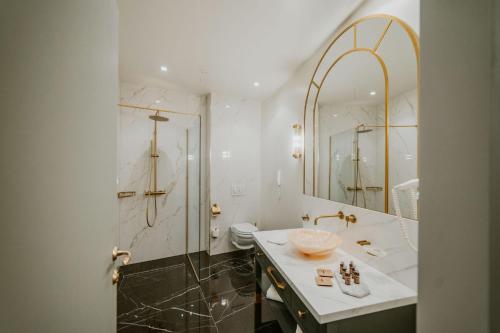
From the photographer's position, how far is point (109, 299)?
2.65ft

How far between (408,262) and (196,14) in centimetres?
217

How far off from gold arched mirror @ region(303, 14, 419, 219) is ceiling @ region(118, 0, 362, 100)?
0.95 ft

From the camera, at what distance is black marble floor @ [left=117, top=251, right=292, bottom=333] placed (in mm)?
1690

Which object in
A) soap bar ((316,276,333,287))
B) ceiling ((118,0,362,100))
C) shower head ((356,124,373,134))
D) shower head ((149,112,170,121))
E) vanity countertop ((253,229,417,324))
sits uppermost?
ceiling ((118,0,362,100))

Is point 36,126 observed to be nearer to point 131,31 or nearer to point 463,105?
point 463,105

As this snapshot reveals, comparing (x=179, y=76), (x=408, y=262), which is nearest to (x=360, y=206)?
(x=408, y=262)

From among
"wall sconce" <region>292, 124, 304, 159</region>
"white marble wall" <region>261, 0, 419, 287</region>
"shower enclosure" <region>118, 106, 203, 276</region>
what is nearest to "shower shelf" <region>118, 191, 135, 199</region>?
"shower enclosure" <region>118, 106, 203, 276</region>

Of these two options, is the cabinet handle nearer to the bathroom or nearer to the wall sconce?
the bathroom

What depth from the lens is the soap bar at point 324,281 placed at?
987 mm

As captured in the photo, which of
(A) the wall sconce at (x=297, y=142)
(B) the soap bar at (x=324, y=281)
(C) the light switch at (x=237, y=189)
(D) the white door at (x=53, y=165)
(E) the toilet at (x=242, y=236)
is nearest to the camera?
(D) the white door at (x=53, y=165)

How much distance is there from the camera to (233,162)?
3055mm

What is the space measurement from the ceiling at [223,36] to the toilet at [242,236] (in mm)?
2104

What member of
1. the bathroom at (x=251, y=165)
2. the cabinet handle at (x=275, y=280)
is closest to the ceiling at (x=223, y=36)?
the bathroom at (x=251, y=165)

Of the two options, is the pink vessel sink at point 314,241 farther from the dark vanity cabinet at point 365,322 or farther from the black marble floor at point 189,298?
the black marble floor at point 189,298
